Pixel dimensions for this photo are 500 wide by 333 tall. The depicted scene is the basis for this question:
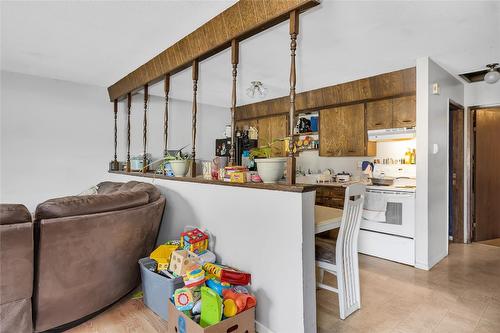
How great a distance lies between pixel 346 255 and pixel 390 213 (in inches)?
61.5

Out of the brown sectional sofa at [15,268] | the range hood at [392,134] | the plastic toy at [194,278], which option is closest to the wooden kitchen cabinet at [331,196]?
the range hood at [392,134]

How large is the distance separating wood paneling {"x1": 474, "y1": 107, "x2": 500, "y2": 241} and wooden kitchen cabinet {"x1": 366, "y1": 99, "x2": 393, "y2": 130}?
55.0 inches

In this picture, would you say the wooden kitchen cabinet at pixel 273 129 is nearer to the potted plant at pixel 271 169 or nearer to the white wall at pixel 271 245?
the white wall at pixel 271 245

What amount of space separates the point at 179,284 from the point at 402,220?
271 centimetres

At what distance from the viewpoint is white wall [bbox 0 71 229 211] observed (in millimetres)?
3797

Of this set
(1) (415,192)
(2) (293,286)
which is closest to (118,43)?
(2) (293,286)

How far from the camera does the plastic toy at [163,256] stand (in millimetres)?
2207

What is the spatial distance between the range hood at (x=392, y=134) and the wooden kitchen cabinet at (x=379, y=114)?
98 mm

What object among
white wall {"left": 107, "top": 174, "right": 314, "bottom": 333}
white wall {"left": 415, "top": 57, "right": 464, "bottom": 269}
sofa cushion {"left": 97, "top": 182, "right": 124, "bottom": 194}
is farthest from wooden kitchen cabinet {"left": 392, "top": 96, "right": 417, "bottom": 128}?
sofa cushion {"left": 97, "top": 182, "right": 124, "bottom": 194}

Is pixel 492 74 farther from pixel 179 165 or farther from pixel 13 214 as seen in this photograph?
pixel 13 214

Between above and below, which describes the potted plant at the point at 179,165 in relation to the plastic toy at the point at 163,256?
above

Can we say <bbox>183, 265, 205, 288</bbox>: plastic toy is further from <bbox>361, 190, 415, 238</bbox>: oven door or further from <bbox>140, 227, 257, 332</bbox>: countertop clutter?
<bbox>361, 190, 415, 238</bbox>: oven door

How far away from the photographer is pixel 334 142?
461cm

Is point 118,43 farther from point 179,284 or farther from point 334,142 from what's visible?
point 334,142
